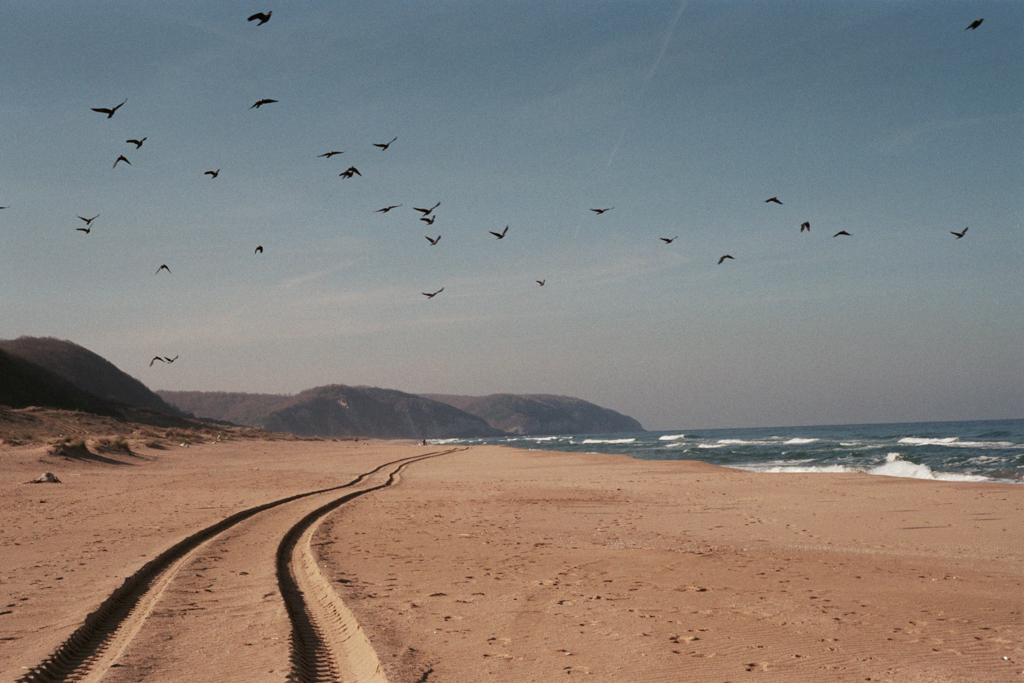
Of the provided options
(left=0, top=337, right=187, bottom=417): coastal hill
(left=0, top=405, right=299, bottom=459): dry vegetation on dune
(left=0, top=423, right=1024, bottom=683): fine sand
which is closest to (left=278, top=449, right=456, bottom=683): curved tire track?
(left=0, top=423, right=1024, bottom=683): fine sand

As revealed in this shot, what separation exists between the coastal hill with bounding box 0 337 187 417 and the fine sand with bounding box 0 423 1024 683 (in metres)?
93.5

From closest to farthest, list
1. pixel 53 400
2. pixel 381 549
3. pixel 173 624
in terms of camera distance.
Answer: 1. pixel 173 624
2. pixel 381 549
3. pixel 53 400

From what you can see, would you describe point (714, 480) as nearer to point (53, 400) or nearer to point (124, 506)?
point (124, 506)

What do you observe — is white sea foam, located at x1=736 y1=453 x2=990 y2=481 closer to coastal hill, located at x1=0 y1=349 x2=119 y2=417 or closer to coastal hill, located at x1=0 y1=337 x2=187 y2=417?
coastal hill, located at x1=0 y1=349 x2=119 y2=417

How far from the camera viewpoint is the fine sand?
17.6 ft

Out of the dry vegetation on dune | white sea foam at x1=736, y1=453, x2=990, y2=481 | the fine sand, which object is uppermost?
the dry vegetation on dune

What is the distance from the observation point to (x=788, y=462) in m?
37.9

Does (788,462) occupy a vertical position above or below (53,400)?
below

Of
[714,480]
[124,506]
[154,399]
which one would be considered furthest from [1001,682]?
[154,399]

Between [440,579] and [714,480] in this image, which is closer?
[440,579]

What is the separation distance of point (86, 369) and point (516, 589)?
111 meters

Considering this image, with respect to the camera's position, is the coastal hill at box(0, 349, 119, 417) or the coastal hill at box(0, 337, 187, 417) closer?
the coastal hill at box(0, 349, 119, 417)

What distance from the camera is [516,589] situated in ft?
25.4

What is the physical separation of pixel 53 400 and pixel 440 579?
69.4 meters
